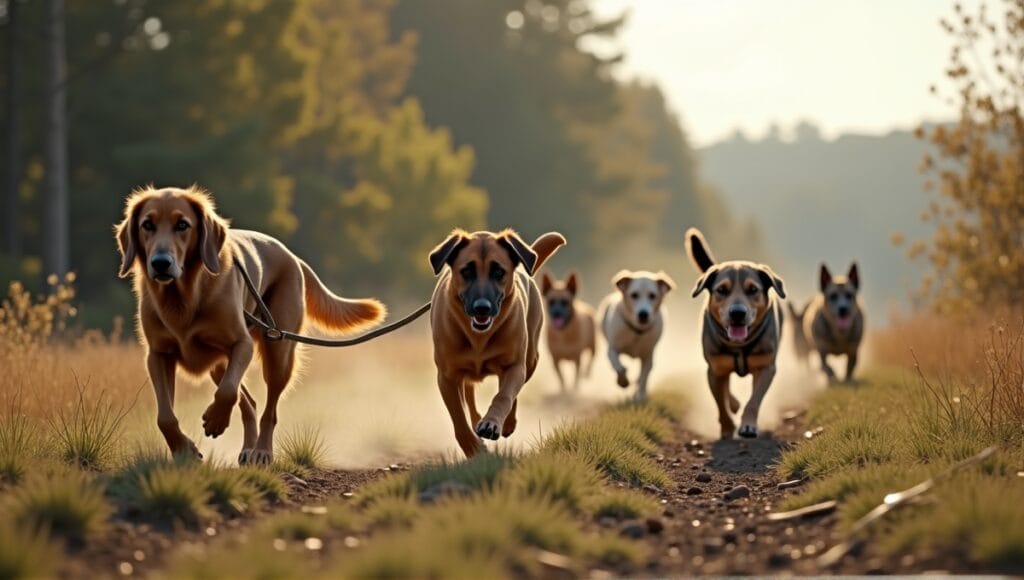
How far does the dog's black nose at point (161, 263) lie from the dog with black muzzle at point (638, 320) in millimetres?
7379

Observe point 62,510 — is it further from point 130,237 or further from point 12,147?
point 12,147

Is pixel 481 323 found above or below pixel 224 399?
above

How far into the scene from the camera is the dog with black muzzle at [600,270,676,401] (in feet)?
45.3

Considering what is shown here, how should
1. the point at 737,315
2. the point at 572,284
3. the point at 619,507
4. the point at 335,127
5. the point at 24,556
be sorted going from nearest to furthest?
the point at 24,556 → the point at 619,507 → the point at 737,315 → the point at 572,284 → the point at 335,127

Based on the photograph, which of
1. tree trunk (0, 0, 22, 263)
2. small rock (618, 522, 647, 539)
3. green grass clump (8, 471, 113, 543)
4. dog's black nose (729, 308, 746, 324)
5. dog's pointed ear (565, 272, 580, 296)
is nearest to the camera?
green grass clump (8, 471, 113, 543)

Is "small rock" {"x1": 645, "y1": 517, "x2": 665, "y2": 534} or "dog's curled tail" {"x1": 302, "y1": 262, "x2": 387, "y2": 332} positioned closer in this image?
"small rock" {"x1": 645, "y1": 517, "x2": 665, "y2": 534}

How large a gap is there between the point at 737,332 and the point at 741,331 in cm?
3

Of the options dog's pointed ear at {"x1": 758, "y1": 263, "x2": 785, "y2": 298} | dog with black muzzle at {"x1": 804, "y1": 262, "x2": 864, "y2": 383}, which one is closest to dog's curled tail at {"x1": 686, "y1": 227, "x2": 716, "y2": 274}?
dog's pointed ear at {"x1": 758, "y1": 263, "x2": 785, "y2": 298}

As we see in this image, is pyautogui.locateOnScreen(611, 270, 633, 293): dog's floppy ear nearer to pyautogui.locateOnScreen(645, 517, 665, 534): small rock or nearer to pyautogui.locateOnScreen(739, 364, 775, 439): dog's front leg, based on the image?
pyautogui.locateOnScreen(739, 364, 775, 439): dog's front leg

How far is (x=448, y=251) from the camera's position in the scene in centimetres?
792

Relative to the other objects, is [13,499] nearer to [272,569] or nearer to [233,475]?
[233,475]

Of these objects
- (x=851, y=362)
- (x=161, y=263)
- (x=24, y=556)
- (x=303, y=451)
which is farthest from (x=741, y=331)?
(x=24, y=556)

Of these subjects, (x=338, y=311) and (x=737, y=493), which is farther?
(x=338, y=311)

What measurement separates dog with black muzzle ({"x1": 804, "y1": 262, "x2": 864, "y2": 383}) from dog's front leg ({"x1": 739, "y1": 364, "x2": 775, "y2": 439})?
13.7 feet
